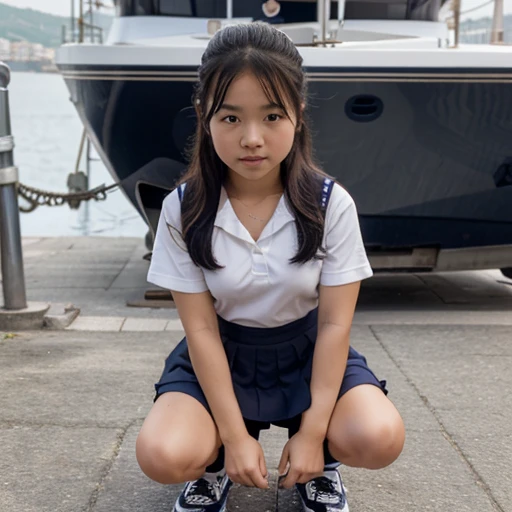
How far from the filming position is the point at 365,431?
225 cm

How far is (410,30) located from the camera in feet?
19.9

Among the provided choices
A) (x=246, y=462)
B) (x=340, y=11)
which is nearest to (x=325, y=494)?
(x=246, y=462)

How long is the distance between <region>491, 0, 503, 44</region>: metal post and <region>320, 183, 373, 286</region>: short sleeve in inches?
160

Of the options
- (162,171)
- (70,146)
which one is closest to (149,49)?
(162,171)

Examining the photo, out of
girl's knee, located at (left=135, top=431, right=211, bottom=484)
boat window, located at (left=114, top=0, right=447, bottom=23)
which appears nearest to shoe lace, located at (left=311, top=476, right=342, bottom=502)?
girl's knee, located at (left=135, top=431, right=211, bottom=484)

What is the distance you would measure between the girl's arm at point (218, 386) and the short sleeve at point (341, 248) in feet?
1.05

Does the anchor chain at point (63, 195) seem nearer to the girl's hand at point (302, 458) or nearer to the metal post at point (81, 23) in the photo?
the metal post at point (81, 23)

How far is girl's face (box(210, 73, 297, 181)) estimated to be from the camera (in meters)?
2.21

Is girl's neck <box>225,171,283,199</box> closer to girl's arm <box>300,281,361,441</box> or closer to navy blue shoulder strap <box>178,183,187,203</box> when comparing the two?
navy blue shoulder strap <box>178,183,187,203</box>

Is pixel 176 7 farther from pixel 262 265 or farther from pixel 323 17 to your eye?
pixel 262 265

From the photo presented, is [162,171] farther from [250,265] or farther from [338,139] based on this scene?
[250,265]

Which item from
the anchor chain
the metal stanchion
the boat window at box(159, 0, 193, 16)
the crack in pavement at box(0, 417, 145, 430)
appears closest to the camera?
the crack in pavement at box(0, 417, 145, 430)

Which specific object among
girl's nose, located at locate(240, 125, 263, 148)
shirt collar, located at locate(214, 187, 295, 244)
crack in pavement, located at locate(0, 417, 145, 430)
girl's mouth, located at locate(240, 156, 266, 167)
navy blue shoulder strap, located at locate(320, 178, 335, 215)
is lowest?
crack in pavement, located at locate(0, 417, 145, 430)

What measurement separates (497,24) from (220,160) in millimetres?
4237
